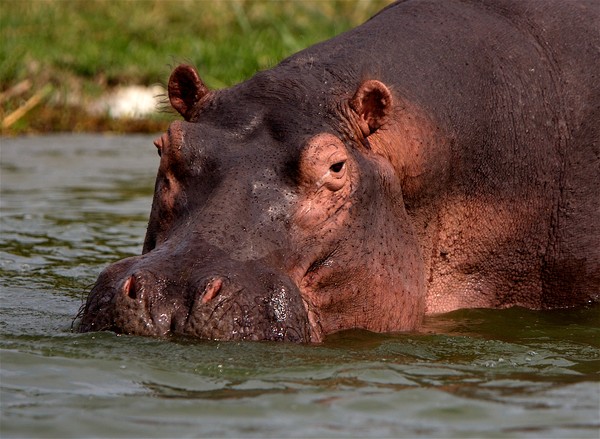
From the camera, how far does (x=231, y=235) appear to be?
209 inches

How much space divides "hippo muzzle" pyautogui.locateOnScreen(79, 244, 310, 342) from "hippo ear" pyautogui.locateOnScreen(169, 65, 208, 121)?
1.15 meters

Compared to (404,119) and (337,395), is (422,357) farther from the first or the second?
(404,119)

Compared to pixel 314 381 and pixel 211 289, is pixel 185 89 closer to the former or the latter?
pixel 211 289

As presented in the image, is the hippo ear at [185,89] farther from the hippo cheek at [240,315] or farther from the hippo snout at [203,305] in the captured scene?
the hippo cheek at [240,315]

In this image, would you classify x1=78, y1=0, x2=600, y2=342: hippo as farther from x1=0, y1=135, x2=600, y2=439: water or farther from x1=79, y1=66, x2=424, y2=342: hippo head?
x1=0, y1=135, x2=600, y2=439: water

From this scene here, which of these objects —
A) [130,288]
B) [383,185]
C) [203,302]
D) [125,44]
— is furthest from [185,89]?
[125,44]

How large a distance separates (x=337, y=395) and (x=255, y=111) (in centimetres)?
152

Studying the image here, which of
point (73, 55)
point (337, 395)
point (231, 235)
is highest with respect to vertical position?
point (73, 55)

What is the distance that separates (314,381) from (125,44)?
11.8 metres

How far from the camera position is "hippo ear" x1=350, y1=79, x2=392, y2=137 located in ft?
19.1

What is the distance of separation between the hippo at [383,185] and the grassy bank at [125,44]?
21.9 feet

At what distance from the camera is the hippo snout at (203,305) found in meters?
5.02

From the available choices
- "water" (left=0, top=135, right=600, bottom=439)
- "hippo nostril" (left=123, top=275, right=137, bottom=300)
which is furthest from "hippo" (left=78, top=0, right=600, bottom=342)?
"water" (left=0, top=135, right=600, bottom=439)

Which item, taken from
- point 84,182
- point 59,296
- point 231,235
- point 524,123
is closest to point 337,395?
point 231,235
